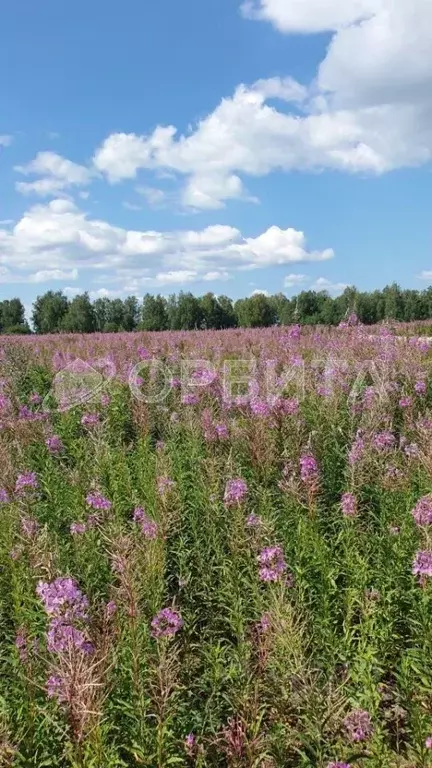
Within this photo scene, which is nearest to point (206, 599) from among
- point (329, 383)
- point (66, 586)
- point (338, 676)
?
point (338, 676)

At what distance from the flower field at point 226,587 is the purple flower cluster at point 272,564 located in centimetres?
1

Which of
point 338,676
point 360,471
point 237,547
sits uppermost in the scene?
point 360,471

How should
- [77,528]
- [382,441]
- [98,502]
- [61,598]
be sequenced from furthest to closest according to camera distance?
[382,441] < [98,502] < [77,528] < [61,598]

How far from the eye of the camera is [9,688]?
3.31 meters

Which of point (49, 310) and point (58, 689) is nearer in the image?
point (58, 689)

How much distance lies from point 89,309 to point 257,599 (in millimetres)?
66214

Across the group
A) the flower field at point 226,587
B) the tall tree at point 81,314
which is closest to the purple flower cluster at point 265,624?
the flower field at point 226,587

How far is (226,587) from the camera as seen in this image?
3.84m

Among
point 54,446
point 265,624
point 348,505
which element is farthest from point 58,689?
point 54,446

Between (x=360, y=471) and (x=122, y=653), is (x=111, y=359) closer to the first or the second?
(x=360, y=471)

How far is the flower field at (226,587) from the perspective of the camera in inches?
98.0

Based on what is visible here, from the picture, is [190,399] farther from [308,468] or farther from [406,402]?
[308,468]

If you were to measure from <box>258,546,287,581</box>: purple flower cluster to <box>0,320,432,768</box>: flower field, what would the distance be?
0.01 m

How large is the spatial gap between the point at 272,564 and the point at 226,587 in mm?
615
